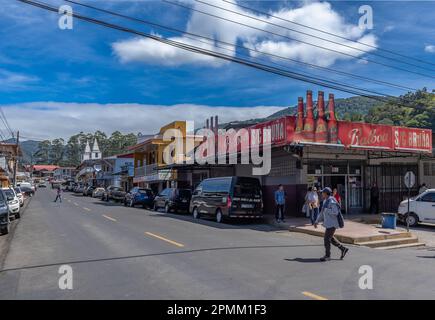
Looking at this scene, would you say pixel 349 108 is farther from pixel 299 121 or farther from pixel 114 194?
pixel 299 121

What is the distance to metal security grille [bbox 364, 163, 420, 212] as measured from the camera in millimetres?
24859

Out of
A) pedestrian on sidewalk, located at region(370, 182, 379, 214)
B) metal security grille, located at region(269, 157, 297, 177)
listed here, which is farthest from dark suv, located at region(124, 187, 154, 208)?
pedestrian on sidewalk, located at region(370, 182, 379, 214)

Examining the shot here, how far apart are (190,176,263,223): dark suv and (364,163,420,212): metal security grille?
295 inches

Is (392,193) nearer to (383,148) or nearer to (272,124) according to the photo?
(383,148)

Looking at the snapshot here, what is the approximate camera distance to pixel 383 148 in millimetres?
21656

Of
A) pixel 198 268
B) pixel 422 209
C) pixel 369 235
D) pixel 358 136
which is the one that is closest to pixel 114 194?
pixel 358 136

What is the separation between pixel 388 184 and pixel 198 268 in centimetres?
1927

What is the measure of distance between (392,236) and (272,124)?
24.8ft

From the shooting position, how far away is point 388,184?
83.6 feet

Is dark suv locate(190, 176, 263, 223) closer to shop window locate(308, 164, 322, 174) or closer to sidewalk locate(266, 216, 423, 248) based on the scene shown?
sidewalk locate(266, 216, 423, 248)

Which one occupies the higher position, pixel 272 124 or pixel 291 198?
pixel 272 124

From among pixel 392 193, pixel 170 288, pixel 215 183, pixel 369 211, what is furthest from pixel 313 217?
pixel 170 288
